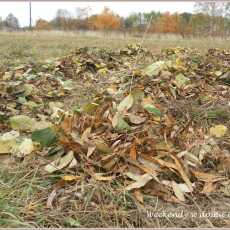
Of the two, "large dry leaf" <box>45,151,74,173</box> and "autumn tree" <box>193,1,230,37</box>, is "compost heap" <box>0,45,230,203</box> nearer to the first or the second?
"large dry leaf" <box>45,151,74,173</box>

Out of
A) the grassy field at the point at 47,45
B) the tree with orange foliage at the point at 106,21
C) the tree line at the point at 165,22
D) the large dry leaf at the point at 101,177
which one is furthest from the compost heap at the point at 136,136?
the tree with orange foliage at the point at 106,21

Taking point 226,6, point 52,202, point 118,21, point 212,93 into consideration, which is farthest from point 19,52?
point 118,21

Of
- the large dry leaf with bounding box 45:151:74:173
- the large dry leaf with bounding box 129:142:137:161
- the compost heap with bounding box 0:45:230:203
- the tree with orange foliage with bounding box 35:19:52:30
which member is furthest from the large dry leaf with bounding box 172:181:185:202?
the tree with orange foliage with bounding box 35:19:52:30

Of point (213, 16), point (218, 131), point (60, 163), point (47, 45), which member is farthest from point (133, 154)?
point (213, 16)

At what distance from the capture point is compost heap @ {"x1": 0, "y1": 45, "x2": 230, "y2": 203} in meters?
1.80

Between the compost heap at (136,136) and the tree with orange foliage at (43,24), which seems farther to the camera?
the tree with orange foliage at (43,24)

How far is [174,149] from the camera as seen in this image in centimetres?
199

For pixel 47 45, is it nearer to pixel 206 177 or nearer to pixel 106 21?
pixel 206 177

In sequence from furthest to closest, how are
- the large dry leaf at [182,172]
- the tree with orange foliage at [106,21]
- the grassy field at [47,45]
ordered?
1. the tree with orange foliage at [106,21]
2. the grassy field at [47,45]
3. the large dry leaf at [182,172]

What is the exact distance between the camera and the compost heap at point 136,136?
1.80 meters

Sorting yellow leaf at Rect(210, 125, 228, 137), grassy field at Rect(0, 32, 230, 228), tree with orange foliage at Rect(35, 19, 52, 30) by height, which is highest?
tree with orange foliage at Rect(35, 19, 52, 30)

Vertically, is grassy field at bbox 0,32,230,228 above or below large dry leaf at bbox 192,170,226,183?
below

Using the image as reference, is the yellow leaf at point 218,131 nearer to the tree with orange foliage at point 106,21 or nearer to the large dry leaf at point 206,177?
the large dry leaf at point 206,177

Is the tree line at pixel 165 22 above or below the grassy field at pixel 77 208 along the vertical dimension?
above
